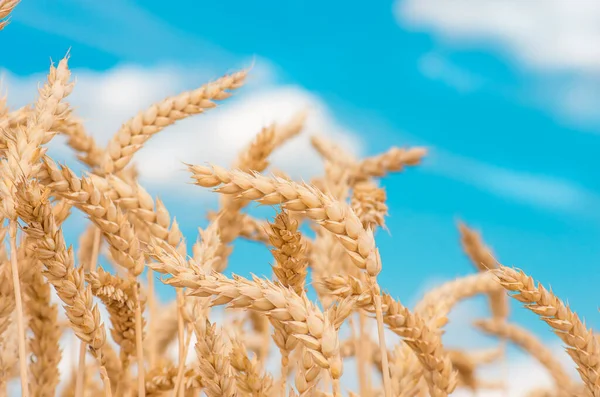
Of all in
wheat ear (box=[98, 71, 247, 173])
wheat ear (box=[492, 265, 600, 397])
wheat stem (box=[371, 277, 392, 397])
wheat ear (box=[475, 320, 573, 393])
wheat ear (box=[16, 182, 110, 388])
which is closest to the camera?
wheat stem (box=[371, 277, 392, 397])

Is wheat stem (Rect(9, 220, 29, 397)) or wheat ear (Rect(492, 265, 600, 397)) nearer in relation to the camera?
wheat stem (Rect(9, 220, 29, 397))

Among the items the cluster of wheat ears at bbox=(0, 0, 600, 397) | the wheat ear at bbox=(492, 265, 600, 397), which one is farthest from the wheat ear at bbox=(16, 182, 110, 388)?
the wheat ear at bbox=(492, 265, 600, 397)

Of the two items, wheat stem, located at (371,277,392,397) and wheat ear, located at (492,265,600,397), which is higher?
wheat ear, located at (492,265,600,397)

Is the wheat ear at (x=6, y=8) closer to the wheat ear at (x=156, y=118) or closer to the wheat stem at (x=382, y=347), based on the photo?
the wheat ear at (x=156, y=118)

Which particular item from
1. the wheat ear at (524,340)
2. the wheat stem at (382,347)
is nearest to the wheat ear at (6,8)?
the wheat stem at (382,347)

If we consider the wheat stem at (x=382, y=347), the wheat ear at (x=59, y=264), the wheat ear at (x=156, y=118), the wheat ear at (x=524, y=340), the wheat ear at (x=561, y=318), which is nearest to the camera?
the wheat stem at (x=382, y=347)

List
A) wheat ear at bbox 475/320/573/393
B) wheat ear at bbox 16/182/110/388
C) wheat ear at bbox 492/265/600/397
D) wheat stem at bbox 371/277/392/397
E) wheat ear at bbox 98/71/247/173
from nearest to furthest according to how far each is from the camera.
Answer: wheat stem at bbox 371/277/392/397, wheat ear at bbox 16/182/110/388, wheat ear at bbox 492/265/600/397, wheat ear at bbox 98/71/247/173, wheat ear at bbox 475/320/573/393

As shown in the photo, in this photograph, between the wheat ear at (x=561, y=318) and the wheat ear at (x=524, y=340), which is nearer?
the wheat ear at (x=561, y=318)

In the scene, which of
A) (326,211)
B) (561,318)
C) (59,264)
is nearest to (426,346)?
(561,318)

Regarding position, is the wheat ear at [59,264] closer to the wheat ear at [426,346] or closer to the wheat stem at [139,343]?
the wheat stem at [139,343]

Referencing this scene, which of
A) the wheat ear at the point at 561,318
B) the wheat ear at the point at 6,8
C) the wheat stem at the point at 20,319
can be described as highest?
the wheat ear at the point at 6,8

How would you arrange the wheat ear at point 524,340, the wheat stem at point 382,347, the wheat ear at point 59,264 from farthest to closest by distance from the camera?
1. the wheat ear at point 524,340
2. the wheat ear at point 59,264
3. the wheat stem at point 382,347

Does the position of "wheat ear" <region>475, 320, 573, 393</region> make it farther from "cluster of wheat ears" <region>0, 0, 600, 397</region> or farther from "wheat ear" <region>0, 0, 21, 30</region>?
"wheat ear" <region>0, 0, 21, 30</region>

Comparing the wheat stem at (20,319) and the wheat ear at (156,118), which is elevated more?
the wheat ear at (156,118)
